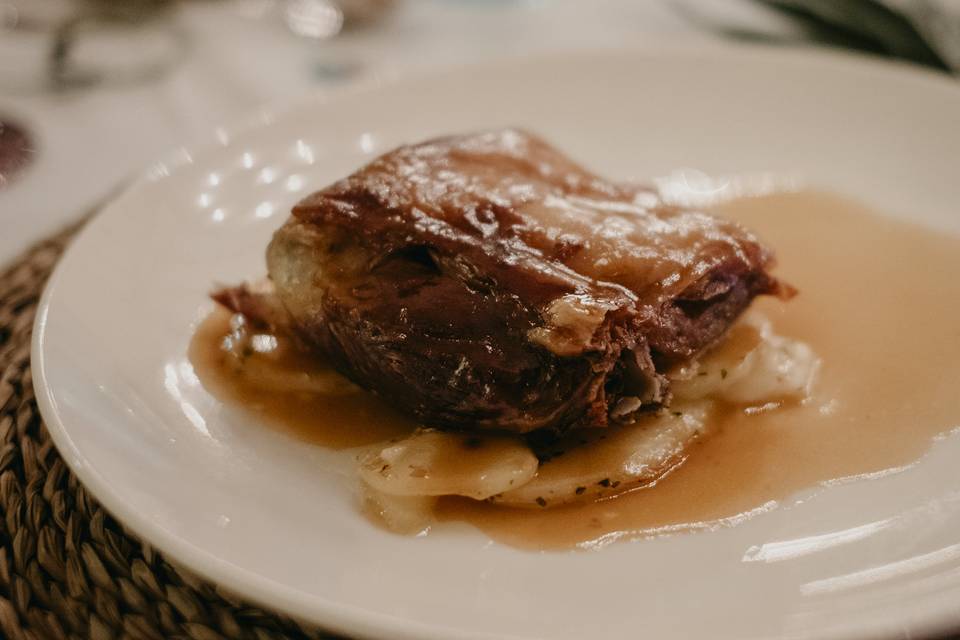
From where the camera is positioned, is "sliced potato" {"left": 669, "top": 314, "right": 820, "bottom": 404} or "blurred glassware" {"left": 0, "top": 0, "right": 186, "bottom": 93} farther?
"blurred glassware" {"left": 0, "top": 0, "right": 186, "bottom": 93}

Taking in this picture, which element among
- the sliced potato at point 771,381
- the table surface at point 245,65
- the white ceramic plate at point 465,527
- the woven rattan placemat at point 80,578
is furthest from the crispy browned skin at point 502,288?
the table surface at point 245,65

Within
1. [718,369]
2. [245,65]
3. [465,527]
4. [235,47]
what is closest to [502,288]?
[465,527]

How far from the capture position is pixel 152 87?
207 inches

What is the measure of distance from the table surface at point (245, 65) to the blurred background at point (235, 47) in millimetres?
11

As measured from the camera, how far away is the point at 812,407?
257cm

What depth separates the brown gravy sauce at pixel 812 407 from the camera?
2232mm

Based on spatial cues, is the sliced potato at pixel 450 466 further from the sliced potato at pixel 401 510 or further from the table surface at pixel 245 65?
the table surface at pixel 245 65

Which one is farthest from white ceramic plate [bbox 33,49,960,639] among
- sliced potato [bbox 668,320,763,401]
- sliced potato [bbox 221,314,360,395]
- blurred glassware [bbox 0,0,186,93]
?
Result: blurred glassware [bbox 0,0,186,93]

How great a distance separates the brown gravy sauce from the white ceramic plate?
0.08 m

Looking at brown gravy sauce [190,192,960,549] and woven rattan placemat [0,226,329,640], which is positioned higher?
brown gravy sauce [190,192,960,549]

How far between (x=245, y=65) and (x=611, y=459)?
3.94 metres

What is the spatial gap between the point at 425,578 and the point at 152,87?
13.5 ft

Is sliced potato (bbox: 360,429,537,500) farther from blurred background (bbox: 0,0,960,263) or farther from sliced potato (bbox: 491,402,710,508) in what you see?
blurred background (bbox: 0,0,960,263)

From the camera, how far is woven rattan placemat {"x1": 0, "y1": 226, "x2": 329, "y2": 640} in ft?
6.72
